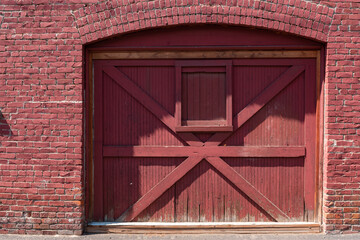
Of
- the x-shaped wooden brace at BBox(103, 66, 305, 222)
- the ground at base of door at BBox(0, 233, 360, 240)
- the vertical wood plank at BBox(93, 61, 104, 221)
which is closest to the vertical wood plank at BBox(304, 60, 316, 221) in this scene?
the x-shaped wooden brace at BBox(103, 66, 305, 222)

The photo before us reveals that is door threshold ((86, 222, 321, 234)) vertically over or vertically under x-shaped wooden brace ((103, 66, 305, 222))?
under

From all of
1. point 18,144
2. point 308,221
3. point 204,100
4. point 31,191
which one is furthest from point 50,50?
point 308,221

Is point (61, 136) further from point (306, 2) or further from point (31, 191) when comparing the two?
point (306, 2)

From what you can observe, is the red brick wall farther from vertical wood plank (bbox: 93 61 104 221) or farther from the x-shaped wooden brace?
the x-shaped wooden brace

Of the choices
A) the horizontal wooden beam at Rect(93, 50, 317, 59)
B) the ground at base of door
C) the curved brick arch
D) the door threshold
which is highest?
the curved brick arch

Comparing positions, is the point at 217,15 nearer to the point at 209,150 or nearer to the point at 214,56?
the point at 214,56

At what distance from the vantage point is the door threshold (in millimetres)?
4172

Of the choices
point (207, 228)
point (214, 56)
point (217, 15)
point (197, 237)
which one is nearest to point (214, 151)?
point (207, 228)

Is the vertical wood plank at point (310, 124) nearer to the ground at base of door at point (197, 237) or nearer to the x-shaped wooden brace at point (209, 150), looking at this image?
the x-shaped wooden brace at point (209, 150)

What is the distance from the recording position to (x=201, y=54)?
419cm

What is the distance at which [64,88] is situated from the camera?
402 centimetres

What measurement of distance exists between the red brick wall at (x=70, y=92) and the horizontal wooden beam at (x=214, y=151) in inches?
20.2

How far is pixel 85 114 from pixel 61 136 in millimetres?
431

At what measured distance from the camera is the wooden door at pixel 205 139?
4.18 meters
